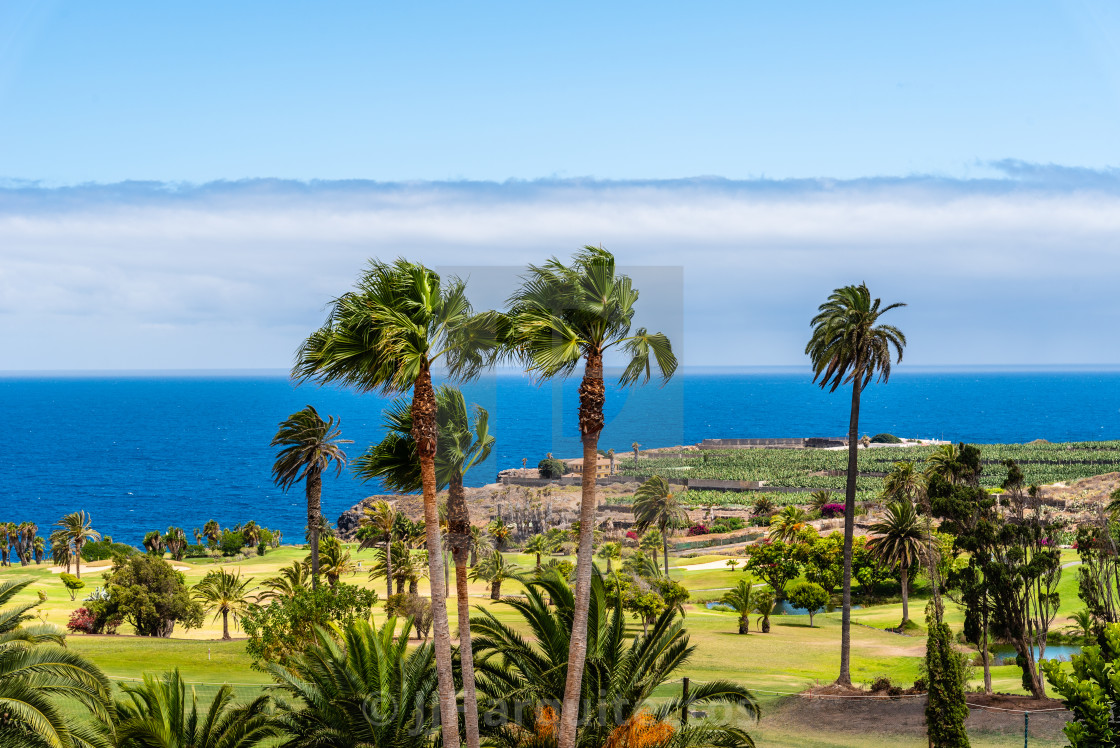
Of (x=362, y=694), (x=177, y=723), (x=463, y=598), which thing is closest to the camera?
(x=463, y=598)

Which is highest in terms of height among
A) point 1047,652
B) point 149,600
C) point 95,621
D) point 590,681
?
point 590,681

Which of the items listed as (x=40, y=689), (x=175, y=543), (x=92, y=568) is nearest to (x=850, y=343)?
(x=40, y=689)

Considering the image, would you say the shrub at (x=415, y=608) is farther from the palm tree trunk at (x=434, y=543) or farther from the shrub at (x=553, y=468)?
the shrub at (x=553, y=468)

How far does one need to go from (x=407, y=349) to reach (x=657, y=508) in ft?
190

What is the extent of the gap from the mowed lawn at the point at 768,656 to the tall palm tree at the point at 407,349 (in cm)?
1679

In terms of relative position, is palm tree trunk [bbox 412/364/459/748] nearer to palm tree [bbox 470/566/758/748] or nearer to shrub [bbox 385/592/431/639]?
palm tree [bbox 470/566/758/748]

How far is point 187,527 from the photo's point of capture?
16762 cm

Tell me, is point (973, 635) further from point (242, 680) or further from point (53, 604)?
point (53, 604)

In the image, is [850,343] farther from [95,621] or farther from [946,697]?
[95,621]

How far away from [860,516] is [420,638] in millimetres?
57359

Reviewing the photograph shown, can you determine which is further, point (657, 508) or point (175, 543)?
point (175, 543)

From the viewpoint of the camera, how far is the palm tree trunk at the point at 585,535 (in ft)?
58.7

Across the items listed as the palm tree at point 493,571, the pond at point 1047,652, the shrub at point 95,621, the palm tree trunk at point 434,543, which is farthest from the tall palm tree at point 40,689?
the palm tree at point 493,571

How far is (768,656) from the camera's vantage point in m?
46.6
